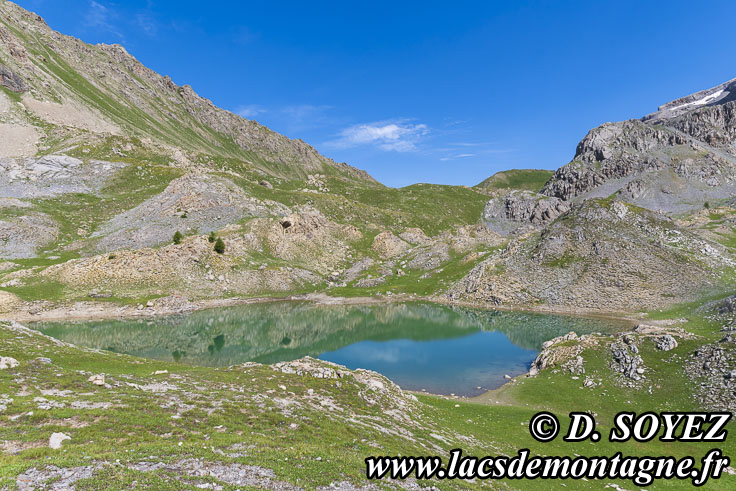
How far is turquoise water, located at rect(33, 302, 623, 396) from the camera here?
168 ft

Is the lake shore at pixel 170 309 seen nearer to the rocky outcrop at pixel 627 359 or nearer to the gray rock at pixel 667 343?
the gray rock at pixel 667 343

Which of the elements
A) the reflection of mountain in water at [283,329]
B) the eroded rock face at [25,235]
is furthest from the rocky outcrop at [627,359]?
the eroded rock face at [25,235]

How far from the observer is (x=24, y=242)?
10225 centimetres

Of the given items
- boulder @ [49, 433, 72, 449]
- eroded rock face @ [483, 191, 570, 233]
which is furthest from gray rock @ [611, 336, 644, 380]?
eroded rock face @ [483, 191, 570, 233]

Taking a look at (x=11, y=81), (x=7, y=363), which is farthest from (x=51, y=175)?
(x=7, y=363)

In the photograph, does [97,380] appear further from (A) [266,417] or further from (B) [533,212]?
(B) [533,212]

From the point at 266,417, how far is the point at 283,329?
54623 millimetres

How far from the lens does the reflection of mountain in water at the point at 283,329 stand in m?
58.7

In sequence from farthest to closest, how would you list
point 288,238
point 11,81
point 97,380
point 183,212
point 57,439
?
point 11,81 → point 288,238 → point 183,212 → point 97,380 → point 57,439

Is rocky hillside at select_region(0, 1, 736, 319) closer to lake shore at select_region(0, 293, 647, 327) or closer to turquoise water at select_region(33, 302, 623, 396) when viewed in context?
lake shore at select_region(0, 293, 647, 327)

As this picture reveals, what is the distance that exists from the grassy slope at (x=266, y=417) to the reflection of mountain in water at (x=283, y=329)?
2172 centimetres

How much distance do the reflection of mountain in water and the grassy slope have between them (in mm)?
21719

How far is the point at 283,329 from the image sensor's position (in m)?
75.2

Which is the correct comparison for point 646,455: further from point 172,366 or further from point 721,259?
point 721,259
